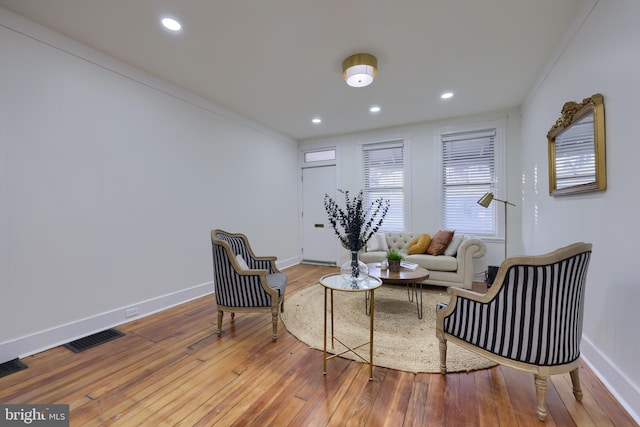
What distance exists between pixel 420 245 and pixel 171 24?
4173 millimetres

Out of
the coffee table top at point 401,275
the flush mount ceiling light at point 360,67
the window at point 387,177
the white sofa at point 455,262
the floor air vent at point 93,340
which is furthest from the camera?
the window at point 387,177

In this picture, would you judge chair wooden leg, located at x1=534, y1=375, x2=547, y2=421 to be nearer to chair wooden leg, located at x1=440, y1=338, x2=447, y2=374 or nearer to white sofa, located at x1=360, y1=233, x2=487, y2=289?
chair wooden leg, located at x1=440, y1=338, x2=447, y2=374

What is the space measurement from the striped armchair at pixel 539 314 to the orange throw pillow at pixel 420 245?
270 cm

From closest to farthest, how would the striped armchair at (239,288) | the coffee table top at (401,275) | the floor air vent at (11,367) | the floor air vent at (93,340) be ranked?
1. the floor air vent at (11,367)
2. the floor air vent at (93,340)
3. the striped armchair at (239,288)
4. the coffee table top at (401,275)

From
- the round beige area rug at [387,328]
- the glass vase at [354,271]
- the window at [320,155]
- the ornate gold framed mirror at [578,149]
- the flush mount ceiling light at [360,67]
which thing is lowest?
the round beige area rug at [387,328]

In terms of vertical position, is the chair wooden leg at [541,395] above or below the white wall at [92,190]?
below

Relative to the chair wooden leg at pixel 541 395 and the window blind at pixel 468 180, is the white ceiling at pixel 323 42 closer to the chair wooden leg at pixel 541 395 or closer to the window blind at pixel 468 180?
the window blind at pixel 468 180

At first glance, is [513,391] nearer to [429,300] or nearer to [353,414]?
[353,414]

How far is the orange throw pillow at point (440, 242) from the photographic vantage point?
13.8 feet

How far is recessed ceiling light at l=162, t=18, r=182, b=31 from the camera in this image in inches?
88.6

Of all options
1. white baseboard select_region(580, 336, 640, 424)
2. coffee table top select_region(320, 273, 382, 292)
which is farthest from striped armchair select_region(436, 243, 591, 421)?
coffee table top select_region(320, 273, 382, 292)

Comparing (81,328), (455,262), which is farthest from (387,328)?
(81,328)

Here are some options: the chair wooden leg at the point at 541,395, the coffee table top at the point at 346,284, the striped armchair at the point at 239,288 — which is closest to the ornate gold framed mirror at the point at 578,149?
the chair wooden leg at the point at 541,395

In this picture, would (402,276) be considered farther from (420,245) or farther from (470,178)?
(470,178)
